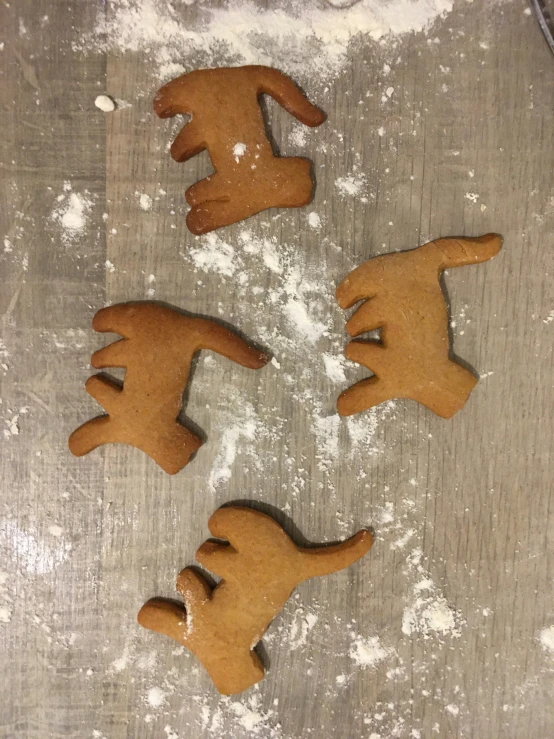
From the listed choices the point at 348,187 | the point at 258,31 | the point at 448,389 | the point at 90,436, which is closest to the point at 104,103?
the point at 258,31

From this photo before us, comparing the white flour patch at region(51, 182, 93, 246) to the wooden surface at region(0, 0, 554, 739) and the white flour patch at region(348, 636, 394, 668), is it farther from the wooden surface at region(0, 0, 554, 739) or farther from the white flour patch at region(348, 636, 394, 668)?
the white flour patch at region(348, 636, 394, 668)

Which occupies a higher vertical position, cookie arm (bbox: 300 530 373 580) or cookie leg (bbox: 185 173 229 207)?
cookie leg (bbox: 185 173 229 207)

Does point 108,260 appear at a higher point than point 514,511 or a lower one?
higher

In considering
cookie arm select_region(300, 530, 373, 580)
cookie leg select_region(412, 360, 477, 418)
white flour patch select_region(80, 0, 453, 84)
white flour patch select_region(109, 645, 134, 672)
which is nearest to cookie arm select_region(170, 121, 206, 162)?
white flour patch select_region(80, 0, 453, 84)

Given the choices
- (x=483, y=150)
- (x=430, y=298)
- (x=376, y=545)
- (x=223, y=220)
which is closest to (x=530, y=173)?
(x=483, y=150)

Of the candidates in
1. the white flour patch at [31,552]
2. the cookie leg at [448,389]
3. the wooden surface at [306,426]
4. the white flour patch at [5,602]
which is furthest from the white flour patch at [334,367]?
the white flour patch at [5,602]

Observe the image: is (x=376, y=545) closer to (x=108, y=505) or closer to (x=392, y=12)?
(x=108, y=505)
